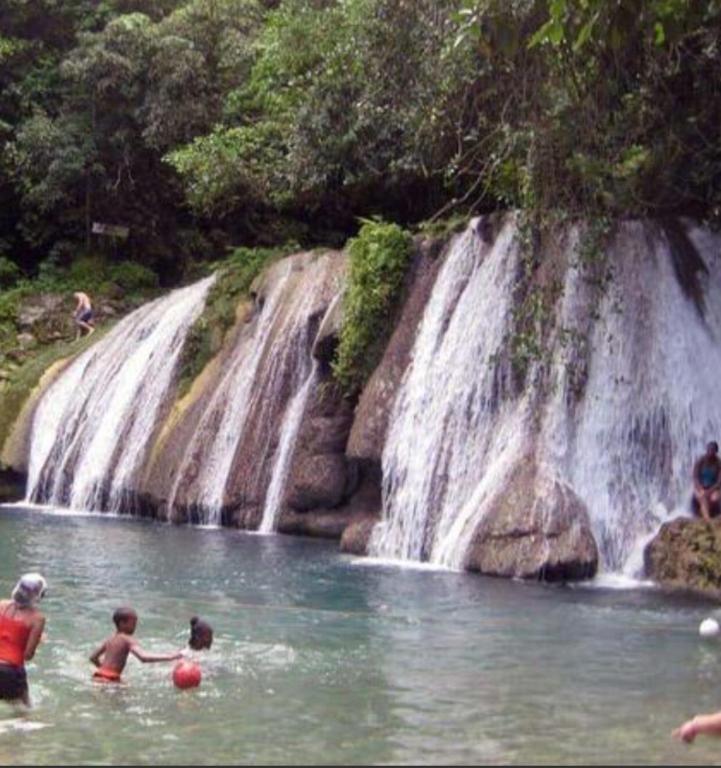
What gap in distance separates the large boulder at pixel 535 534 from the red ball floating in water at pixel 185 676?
21.2 feet

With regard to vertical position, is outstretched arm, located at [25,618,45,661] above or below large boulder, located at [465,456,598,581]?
below

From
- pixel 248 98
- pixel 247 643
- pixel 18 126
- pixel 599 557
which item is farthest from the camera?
pixel 18 126

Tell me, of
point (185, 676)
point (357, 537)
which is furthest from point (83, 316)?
point (185, 676)

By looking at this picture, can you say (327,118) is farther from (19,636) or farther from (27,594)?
(19,636)

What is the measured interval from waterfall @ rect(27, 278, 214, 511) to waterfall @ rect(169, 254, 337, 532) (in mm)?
1622

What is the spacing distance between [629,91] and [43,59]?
2106cm

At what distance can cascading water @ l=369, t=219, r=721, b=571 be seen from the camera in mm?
17609

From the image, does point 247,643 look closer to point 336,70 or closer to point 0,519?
point 0,519

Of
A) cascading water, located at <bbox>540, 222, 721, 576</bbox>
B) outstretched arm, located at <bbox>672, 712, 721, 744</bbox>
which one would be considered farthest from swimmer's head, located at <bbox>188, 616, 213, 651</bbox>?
cascading water, located at <bbox>540, 222, 721, 576</bbox>

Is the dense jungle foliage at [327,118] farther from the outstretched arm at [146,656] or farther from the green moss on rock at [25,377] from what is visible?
the outstretched arm at [146,656]

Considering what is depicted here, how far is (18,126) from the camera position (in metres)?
34.1

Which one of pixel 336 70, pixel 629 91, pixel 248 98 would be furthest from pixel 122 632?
pixel 248 98

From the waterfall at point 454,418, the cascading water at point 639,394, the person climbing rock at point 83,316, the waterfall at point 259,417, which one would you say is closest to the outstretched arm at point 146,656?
the waterfall at point 454,418

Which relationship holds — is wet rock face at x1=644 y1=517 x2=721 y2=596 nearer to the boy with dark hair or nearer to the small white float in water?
the small white float in water
